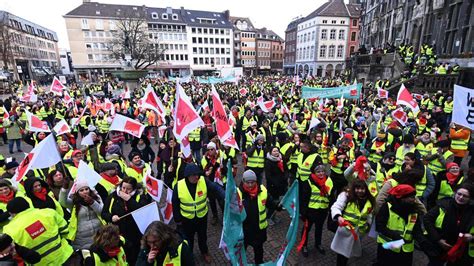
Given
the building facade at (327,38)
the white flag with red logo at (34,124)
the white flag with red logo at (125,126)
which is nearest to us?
the white flag with red logo at (125,126)

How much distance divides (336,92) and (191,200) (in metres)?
10.7

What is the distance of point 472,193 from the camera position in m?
3.07

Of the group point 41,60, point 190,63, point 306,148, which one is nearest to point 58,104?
point 306,148

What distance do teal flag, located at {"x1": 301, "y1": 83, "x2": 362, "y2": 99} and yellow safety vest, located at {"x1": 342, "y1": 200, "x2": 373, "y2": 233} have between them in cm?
956

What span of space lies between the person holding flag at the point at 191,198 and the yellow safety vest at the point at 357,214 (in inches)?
74.0

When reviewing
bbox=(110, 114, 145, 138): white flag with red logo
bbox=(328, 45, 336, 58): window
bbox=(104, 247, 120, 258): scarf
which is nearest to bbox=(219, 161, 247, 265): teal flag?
bbox=(104, 247, 120, 258): scarf

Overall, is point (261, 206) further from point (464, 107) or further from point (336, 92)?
point (336, 92)

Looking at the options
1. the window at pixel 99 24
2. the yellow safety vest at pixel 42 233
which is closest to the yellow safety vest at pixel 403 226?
the yellow safety vest at pixel 42 233

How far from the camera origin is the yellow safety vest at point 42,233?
2900 mm

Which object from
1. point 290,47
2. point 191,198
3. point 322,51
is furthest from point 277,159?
point 290,47

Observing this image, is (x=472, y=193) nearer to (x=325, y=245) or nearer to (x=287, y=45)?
(x=325, y=245)

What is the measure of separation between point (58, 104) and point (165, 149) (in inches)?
392

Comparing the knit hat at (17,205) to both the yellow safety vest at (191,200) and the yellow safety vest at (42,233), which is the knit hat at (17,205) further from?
the yellow safety vest at (191,200)

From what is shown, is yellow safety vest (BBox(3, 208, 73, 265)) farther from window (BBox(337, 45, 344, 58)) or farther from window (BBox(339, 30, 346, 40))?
window (BBox(339, 30, 346, 40))
